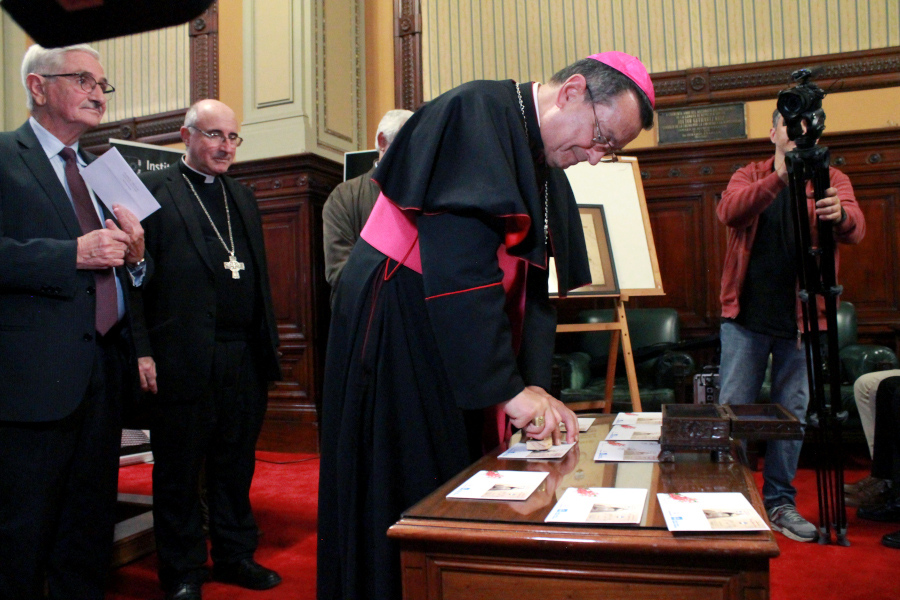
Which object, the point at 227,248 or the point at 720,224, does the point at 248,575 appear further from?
the point at 720,224

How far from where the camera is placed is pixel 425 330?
1.64 m

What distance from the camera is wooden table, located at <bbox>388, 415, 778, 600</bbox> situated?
1.06 metres

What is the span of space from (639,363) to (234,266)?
2.97 m

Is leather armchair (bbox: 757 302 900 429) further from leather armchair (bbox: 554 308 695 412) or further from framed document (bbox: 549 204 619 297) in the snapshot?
framed document (bbox: 549 204 619 297)

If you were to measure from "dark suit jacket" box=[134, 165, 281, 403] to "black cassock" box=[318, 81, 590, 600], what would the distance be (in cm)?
106

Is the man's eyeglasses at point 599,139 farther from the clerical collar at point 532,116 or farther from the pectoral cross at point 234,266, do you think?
the pectoral cross at point 234,266

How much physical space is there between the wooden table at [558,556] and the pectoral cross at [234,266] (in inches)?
68.7

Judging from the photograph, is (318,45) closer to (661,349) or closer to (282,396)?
(282,396)

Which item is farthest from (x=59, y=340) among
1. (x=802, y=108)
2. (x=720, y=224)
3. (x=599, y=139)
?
(x=720, y=224)

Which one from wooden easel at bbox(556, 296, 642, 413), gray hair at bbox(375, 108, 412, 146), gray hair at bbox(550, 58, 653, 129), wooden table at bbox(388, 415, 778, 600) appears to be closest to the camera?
wooden table at bbox(388, 415, 778, 600)

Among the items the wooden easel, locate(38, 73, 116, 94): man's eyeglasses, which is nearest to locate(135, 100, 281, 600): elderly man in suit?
locate(38, 73, 116, 94): man's eyeglasses

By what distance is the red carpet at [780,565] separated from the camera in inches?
102

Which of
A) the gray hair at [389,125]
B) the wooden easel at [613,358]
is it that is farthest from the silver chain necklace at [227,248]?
the wooden easel at [613,358]

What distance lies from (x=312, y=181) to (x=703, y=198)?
291 cm
